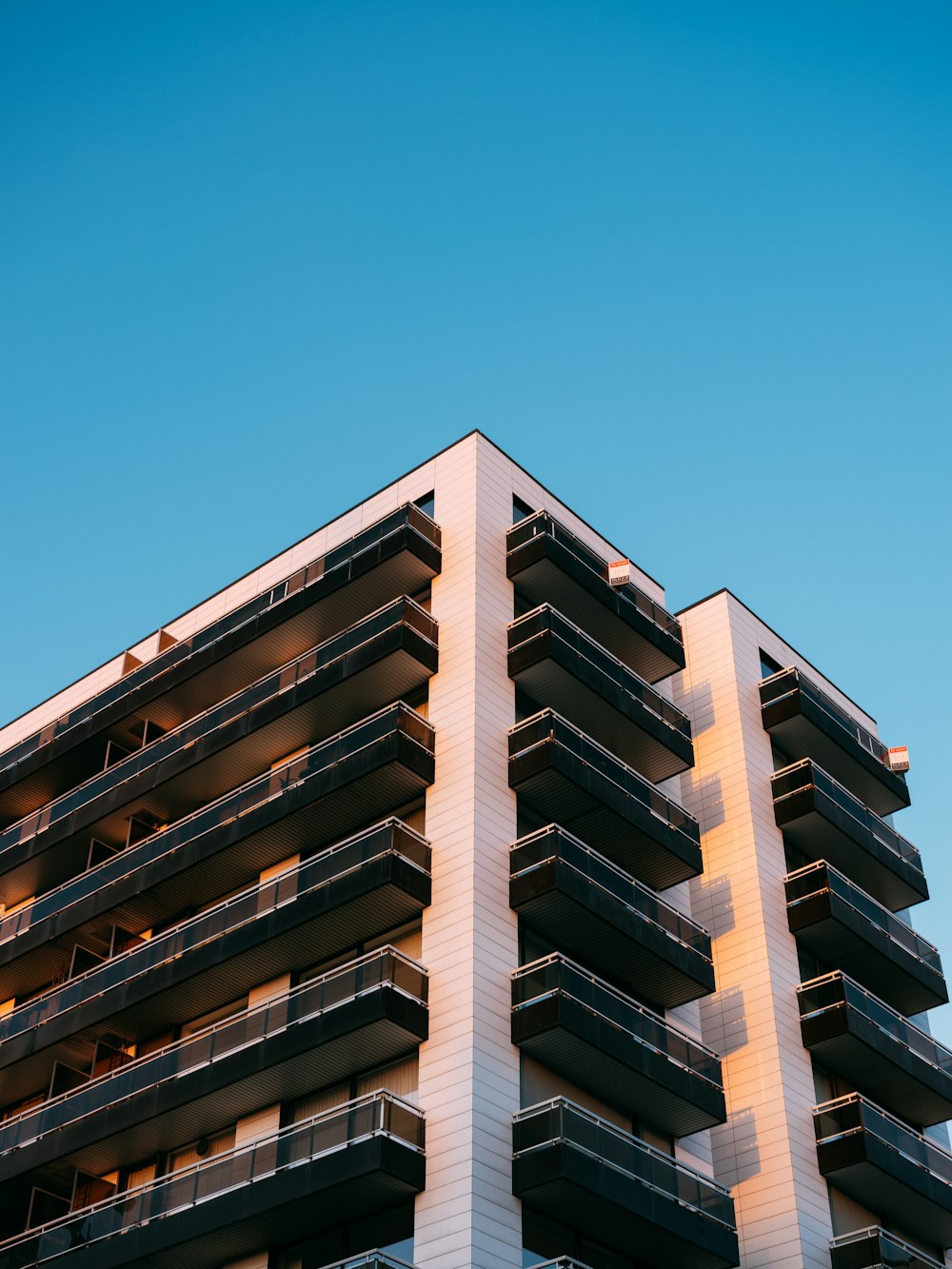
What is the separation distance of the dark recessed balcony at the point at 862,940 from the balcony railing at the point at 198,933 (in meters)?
13.4

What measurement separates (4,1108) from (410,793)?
17.4 metres

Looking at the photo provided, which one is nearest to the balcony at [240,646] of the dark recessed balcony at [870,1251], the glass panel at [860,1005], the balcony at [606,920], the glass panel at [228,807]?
the glass panel at [228,807]

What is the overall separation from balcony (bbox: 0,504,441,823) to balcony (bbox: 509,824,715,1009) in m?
10.2

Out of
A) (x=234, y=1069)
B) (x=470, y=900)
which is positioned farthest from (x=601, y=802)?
(x=234, y=1069)

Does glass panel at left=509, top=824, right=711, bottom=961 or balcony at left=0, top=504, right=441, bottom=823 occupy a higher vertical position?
balcony at left=0, top=504, right=441, bottom=823

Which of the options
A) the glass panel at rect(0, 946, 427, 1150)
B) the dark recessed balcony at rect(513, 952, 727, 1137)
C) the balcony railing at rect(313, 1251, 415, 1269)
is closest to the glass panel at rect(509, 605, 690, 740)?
the dark recessed balcony at rect(513, 952, 727, 1137)

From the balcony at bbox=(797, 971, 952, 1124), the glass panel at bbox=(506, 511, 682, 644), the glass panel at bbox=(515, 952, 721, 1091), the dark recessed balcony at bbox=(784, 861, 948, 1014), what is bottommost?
the glass panel at bbox=(515, 952, 721, 1091)

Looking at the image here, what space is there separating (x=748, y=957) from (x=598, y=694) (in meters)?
8.64

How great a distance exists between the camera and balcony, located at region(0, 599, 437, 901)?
140 feet

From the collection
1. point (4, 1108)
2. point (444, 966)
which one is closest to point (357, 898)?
point (444, 966)

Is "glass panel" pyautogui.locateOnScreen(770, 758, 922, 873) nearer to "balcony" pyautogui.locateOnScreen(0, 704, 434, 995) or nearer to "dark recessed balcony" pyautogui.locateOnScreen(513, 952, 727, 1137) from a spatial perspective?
"dark recessed balcony" pyautogui.locateOnScreen(513, 952, 727, 1137)

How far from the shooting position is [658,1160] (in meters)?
36.1

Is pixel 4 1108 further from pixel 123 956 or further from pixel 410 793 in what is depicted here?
pixel 410 793

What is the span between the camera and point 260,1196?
112 feet
